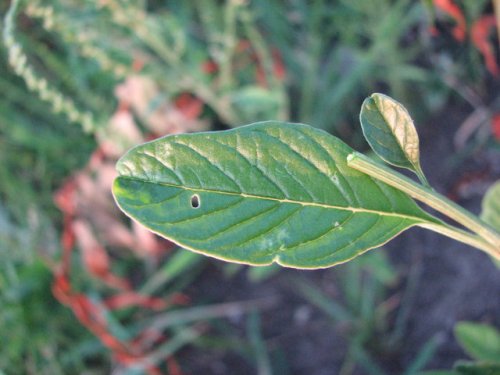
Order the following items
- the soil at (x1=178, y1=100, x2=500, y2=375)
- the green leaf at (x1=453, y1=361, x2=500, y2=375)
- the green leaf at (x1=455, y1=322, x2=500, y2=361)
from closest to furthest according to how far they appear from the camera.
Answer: the green leaf at (x1=453, y1=361, x2=500, y2=375), the green leaf at (x1=455, y1=322, x2=500, y2=361), the soil at (x1=178, y1=100, x2=500, y2=375)

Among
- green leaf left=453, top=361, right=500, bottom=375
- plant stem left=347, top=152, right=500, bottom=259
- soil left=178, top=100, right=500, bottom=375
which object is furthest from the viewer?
soil left=178, top=100, right=500, bottom=375

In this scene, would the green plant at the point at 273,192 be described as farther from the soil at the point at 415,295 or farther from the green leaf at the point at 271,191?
the soil at the point at 415,295

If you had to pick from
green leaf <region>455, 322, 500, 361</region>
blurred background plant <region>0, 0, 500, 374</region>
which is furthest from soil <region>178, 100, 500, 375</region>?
green leaf <region>455, 322, 500, 361</region>

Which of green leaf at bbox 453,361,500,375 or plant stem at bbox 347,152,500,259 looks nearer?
plant stem at bbox 347,152,500,259

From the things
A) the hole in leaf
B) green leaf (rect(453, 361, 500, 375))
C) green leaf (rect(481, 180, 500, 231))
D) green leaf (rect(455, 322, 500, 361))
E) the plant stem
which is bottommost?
green leaf (rect(455, 322, 500, 361))

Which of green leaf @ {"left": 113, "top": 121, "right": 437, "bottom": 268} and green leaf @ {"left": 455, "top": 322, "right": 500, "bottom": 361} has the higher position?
green leaf @ {"left": 113, "top": 121, "right": 437, "bottom": 268}

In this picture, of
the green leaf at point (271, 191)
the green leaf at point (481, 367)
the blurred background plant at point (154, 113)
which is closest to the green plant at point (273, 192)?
the green leaf at point (271, 191)

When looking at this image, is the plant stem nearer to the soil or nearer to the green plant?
the green plant

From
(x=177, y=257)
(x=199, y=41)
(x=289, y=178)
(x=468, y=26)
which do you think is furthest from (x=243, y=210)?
(x=199, y=41)
